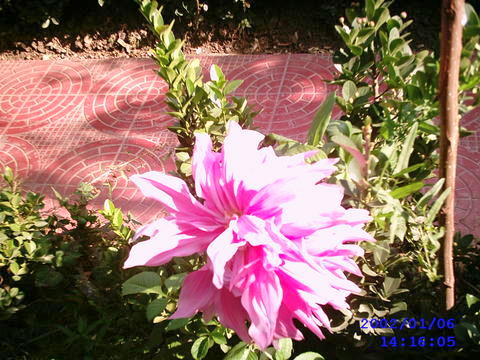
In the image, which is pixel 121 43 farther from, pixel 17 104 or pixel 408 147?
pixel 408 147

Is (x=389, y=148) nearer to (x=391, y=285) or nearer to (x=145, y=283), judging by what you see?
(x=391, y=285)

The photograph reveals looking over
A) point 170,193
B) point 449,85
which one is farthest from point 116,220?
point 449,85

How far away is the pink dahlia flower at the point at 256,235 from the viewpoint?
29.6 inches

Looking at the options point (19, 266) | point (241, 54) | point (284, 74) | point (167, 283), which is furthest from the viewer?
point (241, 54)

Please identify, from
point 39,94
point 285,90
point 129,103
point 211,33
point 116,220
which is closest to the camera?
point 116,220

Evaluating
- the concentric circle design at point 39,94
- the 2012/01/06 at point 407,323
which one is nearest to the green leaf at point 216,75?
the 2012/01/06 at point 407,323

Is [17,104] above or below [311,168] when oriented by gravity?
below

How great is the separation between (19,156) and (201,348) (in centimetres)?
271

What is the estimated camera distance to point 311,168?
0.77 meters

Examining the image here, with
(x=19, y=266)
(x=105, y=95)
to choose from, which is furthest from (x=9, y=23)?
(x=19, y=266)

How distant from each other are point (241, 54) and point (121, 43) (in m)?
1.14

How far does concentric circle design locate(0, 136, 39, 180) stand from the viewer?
329cm

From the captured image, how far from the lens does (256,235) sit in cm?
73

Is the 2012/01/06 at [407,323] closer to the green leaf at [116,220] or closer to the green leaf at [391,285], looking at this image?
the green leaf at [391,285]
